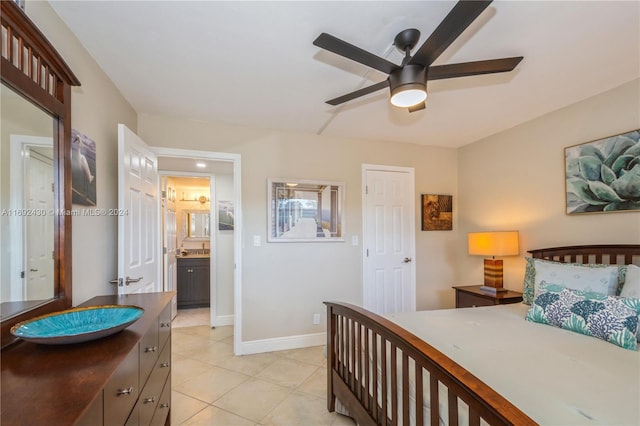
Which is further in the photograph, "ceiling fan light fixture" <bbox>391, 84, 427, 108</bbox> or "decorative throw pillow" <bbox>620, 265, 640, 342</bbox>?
"decorative throw pillow" <bbox>620, 265, 640, 342</bbox>

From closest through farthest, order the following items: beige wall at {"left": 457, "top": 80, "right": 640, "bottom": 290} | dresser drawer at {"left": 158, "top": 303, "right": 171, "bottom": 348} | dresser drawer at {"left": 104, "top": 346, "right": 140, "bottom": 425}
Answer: dresser drawer at {"left": 104, "top": 346, "right": 140, "bottom": 425}
dresser drawer at {"left": 158, "top": 303, "right": 171, "bottom": 348}
beige wall at {"left": 457, "top": 80, "right": 640, "bottom": 290}

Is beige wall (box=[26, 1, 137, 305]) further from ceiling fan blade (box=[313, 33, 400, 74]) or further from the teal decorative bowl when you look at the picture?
ceiling fan blade (box=[313, 33, 400, 74])

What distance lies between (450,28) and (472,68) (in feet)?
1.35

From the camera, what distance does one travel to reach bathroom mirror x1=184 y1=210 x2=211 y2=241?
546 centimetres

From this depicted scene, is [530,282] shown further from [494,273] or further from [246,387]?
[246,387]

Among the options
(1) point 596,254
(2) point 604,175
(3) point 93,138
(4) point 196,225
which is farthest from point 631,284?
(4) point 196,225

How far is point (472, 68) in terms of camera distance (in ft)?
5.05

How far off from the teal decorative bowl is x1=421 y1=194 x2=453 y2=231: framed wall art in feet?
10.9

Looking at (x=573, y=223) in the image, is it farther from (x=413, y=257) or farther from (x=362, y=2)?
(x=362, y=2)

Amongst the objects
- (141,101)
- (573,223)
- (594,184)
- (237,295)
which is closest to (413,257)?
(573,223)

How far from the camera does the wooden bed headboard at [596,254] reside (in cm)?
215

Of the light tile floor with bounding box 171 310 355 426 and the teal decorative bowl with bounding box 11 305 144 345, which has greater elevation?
the teal decorative bowl with bounding box 11 305 144 345

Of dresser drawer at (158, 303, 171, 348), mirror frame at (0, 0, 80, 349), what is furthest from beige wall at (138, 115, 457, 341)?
mirror frame at (0, 0, 80, 349)

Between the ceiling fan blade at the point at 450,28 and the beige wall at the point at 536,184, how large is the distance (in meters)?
1.94
